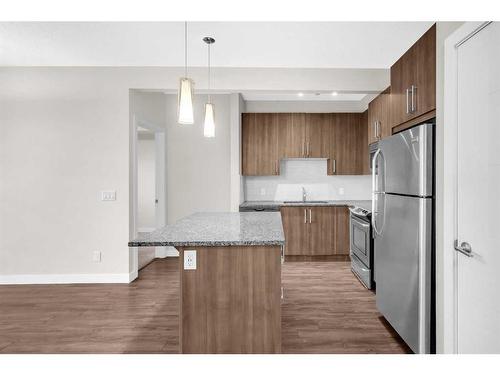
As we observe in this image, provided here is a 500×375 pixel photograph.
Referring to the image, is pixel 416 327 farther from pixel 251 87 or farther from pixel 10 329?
pixel 10 329

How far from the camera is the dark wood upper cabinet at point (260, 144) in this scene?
470 centimetres

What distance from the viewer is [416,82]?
204 cm

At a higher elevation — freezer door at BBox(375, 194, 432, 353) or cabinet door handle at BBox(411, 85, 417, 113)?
cabinet door handle at BBox(411, 85, 417, 113)

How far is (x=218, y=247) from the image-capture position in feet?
5.73

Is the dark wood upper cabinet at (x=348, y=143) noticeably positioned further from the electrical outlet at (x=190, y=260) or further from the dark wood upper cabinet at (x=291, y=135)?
the electrical outlet at (x=190, y=260)

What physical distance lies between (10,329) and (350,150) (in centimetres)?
450

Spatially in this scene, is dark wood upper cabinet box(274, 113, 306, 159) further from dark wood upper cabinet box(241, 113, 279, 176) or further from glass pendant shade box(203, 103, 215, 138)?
glass pendant shade box(203, 103, 215, 138)

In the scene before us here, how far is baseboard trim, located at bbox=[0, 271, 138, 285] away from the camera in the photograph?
3.49 metres

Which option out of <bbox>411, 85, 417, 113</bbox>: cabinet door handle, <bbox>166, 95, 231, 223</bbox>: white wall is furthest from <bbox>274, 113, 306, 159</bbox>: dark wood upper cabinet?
<bbox>411, 85, 417, 113</bbox>: cabinet door handle

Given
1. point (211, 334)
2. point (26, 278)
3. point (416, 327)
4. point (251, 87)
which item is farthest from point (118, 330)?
point (251, 87)

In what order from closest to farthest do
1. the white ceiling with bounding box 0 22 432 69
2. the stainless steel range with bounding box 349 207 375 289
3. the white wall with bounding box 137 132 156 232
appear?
the white ceiling with bounding box 0 22 432 69 → the stainless steel range with bounding box 349 207 375 289 → the white wall with bounding box 137 132 156 232

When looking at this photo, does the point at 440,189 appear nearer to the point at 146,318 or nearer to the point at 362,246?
the point at 362,246

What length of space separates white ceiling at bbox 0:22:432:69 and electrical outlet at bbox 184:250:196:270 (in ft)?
6.07

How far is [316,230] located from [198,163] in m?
2.03
